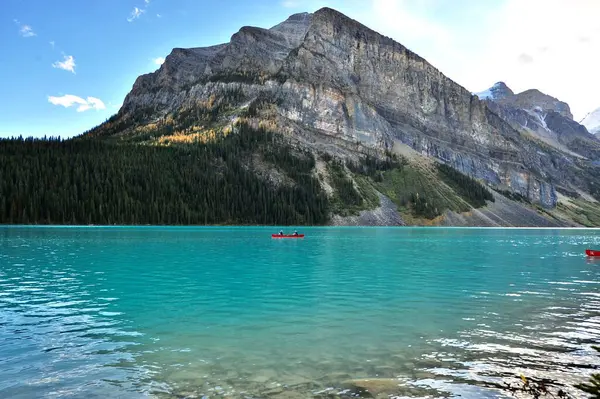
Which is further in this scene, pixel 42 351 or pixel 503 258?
pixel 503 258

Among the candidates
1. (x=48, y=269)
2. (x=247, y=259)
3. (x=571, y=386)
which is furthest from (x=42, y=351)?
(x=247, y=259)

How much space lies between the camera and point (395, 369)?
17.1 meters

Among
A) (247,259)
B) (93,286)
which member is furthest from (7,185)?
(93,286)

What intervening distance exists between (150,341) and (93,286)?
18.9 metres

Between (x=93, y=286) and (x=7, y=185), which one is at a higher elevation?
(x=7, y=185)

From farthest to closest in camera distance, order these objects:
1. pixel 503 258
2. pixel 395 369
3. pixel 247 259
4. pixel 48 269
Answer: pixel 503 258 → pixel 247 259 → pixel 48 269 → pixel 395 369

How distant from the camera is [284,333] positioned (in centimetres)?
2253

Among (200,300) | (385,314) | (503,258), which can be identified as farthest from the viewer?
(503,258)

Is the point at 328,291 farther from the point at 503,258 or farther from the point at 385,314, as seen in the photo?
the point at 503,258

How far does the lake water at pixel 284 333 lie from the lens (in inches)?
606

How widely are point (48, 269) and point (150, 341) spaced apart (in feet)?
106

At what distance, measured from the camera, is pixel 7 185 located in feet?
572

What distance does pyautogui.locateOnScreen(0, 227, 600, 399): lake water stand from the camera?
15.4m

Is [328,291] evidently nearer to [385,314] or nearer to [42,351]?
[385,314]
